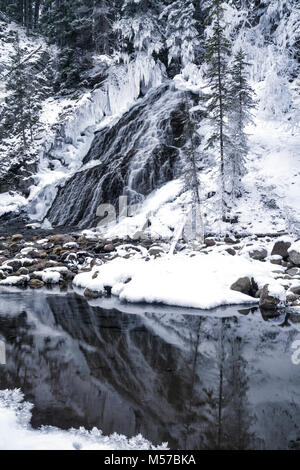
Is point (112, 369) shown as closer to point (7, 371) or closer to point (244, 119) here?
point (7, 371)

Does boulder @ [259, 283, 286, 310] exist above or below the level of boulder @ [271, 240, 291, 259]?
below

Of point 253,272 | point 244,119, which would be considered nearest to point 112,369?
point 253,272

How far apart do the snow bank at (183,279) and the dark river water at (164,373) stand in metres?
0.44

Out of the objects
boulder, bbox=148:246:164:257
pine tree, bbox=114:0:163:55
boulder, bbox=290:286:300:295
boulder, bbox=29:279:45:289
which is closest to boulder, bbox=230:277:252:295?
boulder, bbox=290:286:300:295

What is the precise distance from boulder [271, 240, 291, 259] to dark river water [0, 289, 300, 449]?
352 cm

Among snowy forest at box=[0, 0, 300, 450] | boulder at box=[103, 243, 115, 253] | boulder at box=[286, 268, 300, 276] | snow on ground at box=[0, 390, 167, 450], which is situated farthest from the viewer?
boulder at box=[103, 243, 115, 253]

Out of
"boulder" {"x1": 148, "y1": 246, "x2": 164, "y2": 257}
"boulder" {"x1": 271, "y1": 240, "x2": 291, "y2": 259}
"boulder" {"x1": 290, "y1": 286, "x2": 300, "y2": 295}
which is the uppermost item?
"boulder" {"x1": 271, "y1": 240, "x2": 291, "y2": 259}

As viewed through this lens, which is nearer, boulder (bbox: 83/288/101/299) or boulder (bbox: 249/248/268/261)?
boulder (bbox: 83/288/101/299)

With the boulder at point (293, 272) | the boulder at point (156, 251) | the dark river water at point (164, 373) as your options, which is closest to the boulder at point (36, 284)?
the dark river water at point (164, 373)

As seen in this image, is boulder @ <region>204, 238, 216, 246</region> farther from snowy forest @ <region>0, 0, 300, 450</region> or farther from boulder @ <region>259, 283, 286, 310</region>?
boulder @ <region>259, 283, 286, 310</region>

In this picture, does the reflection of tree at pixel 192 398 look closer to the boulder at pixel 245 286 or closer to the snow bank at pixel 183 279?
the snow bank at pixel 183 279

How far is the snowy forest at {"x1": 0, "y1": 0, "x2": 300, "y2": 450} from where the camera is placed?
3.92m

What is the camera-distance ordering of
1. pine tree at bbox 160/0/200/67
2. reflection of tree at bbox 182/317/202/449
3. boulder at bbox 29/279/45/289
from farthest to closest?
pine tree at bbox 160/0/200/67 → boulder at bbox 29/279/45/289 → reflection of tree at bbox 182/317/202/449
